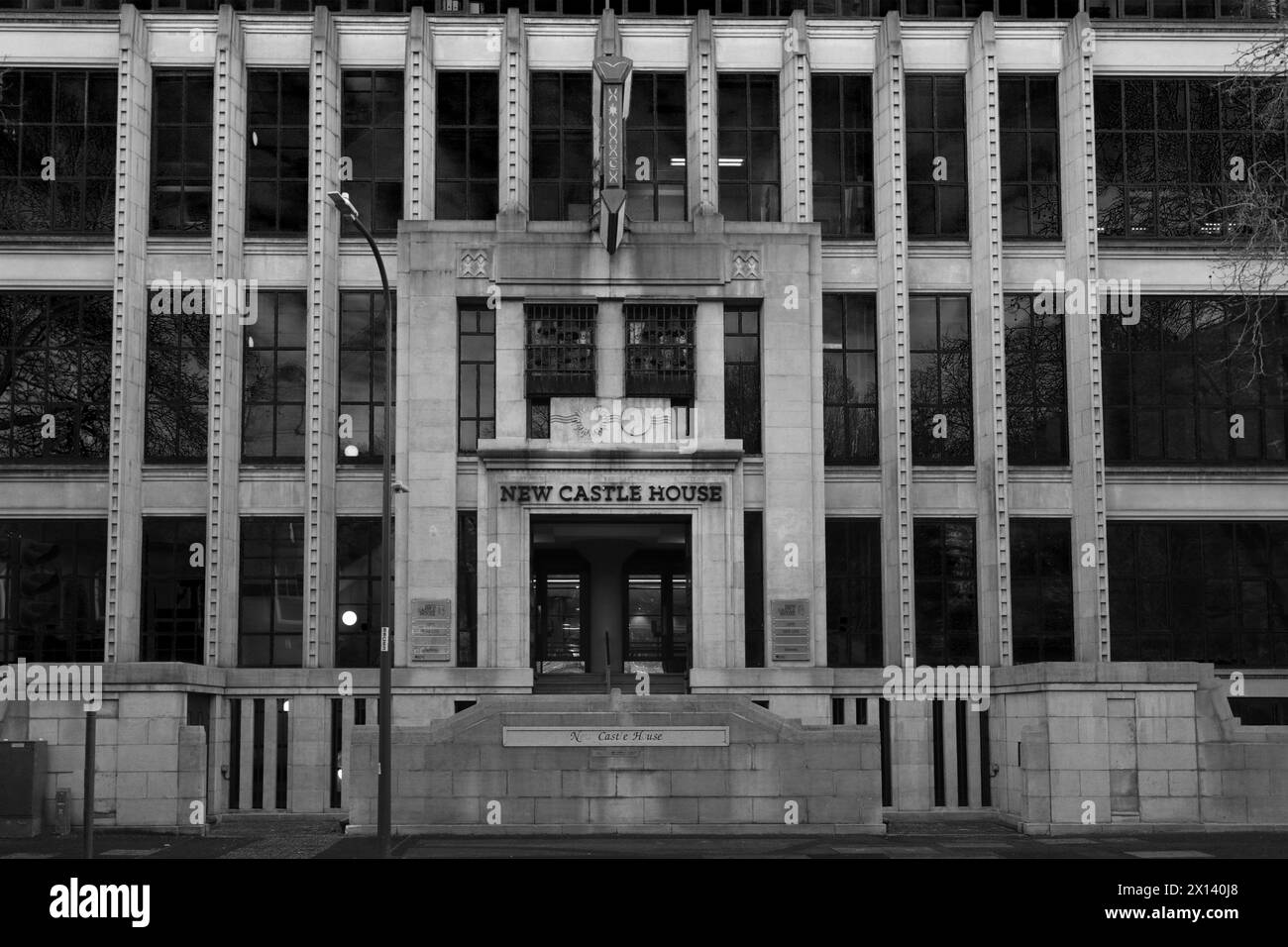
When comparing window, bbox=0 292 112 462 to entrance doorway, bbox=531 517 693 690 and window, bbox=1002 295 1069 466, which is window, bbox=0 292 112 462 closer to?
entrance doorway, bbox=531 517 693 690

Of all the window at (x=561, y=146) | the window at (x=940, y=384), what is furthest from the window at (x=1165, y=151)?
the window at (x=561, y=146)

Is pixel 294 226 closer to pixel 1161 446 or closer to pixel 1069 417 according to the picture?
pixel 1069 417

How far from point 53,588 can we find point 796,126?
22154 millimetres

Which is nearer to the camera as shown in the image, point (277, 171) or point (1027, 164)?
point (277, 171)

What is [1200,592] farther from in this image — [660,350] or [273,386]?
[273,386]

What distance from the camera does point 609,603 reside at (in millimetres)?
40000

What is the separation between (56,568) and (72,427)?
359cm

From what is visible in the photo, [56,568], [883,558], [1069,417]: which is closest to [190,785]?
[56,568]

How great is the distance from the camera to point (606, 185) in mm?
34625

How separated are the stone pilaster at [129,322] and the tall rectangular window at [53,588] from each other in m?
0.61

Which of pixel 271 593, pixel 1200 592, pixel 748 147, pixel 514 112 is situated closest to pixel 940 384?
pixel 748 147

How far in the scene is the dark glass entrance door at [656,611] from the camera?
129 feet

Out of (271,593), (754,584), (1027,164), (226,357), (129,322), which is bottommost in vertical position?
(271,593)
